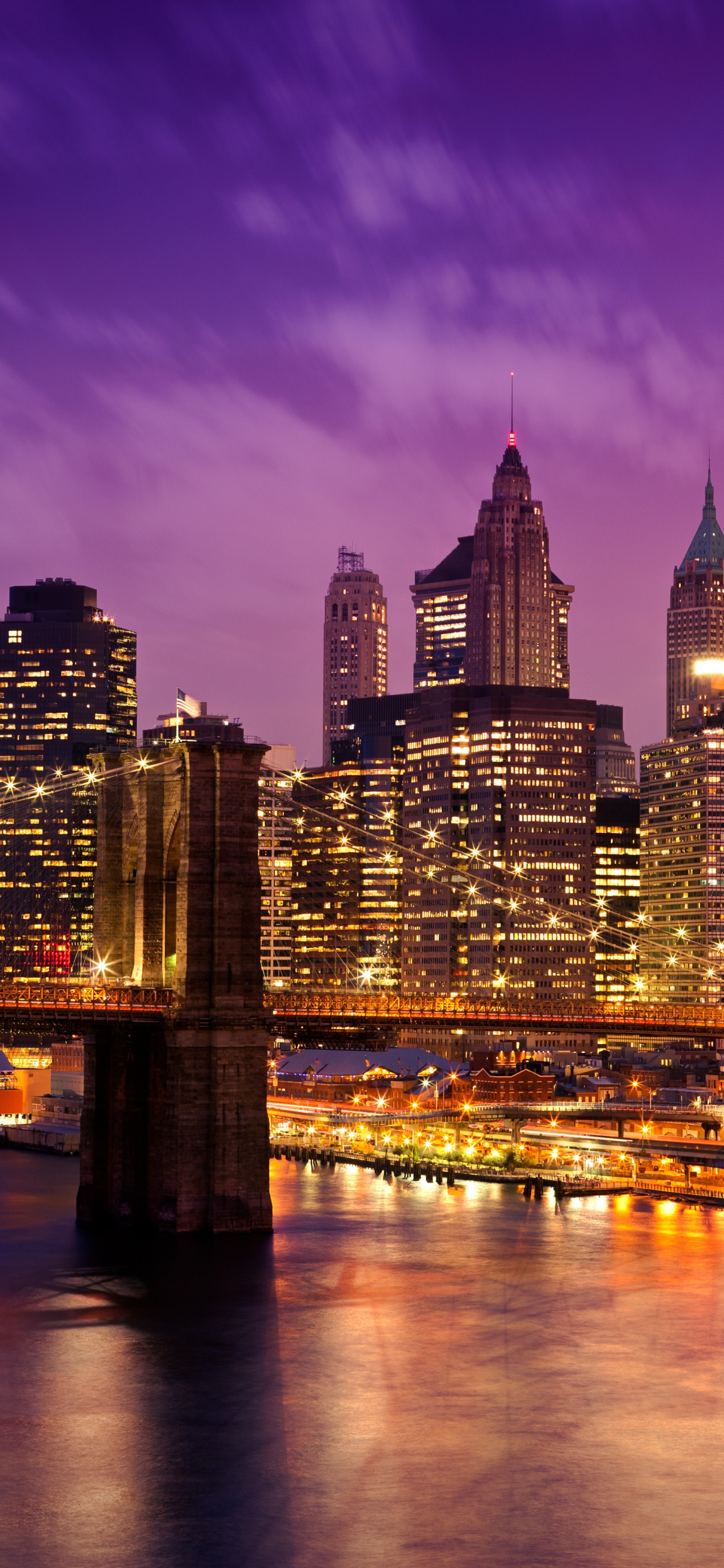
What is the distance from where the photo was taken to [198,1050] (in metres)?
75.8

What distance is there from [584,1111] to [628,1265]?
71689 mm

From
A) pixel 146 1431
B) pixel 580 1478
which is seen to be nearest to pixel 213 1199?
pixel 146 1431

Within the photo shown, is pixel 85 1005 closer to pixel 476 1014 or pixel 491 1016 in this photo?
pixel 476 1014

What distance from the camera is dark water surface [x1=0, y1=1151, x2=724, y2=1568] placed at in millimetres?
43500

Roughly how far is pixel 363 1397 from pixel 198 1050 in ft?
76.2

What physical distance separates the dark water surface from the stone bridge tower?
6.34 ft

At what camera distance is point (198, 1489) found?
46812 millimetres

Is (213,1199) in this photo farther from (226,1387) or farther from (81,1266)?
(226,1387)

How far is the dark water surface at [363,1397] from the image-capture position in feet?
143

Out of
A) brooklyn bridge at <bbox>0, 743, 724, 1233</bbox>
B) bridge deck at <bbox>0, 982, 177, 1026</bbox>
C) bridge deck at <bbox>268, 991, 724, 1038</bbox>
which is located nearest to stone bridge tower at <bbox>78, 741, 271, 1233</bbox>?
brooklyn bridge at <bbox>0, 743, 724, 1233</bbox>

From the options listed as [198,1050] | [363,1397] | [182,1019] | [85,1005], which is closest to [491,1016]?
[198,1050]

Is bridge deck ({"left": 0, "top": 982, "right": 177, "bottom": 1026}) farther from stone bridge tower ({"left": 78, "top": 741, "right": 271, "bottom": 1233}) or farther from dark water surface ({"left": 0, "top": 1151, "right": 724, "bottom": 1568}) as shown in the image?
dark water surface ({"left": 0, "top": 1151, "right": 724, "bottom": 1568})

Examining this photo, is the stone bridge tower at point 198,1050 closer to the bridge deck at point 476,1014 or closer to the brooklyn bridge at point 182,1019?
the brooklyn bridge at point 182,1019

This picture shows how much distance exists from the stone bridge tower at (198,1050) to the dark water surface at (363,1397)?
1932mm
